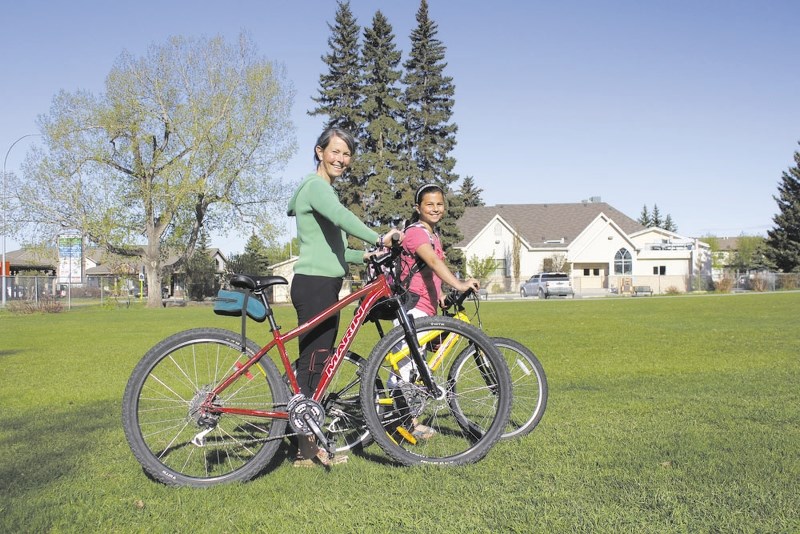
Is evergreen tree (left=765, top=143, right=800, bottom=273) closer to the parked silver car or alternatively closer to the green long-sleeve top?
the parked silver car

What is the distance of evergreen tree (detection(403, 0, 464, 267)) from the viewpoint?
54.6 metres

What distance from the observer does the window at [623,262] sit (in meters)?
65.7

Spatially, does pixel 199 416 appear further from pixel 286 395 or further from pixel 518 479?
pixel 518 479

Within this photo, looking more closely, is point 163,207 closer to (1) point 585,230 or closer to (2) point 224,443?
(1) point 585,230

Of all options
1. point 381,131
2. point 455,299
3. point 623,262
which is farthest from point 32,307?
point 623,262

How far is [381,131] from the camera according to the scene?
52469 millimetres

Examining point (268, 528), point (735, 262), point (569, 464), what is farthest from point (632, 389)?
point (735, 262)

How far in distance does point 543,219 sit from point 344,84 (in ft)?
89.6

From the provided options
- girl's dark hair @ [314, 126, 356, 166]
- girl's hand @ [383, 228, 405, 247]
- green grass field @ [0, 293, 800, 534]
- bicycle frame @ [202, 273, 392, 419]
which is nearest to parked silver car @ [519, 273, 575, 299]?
green grass field @ [0, 293, 800, 534]

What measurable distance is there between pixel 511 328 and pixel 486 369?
13389 millimetres

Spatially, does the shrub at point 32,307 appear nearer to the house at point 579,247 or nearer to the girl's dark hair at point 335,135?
the girl's dark hair at point 335,135

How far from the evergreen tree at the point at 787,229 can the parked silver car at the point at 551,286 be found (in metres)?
25.6

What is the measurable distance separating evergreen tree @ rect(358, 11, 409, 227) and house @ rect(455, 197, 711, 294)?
13.5 m

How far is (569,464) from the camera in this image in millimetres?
4168
